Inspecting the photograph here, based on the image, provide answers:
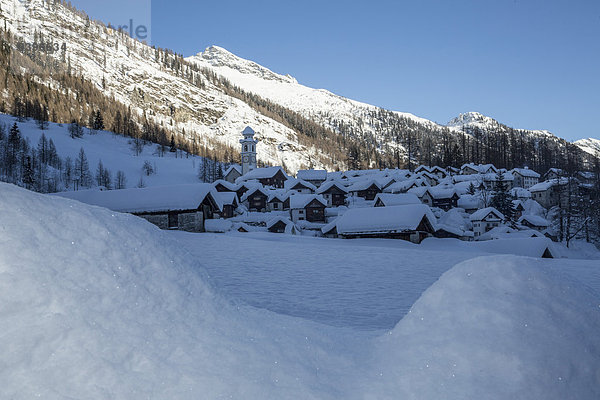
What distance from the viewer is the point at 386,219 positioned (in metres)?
30.2

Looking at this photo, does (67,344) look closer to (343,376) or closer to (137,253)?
(137,253)

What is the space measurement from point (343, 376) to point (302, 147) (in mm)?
172189

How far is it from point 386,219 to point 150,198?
20.1 metres

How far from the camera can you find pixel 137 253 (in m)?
4.75

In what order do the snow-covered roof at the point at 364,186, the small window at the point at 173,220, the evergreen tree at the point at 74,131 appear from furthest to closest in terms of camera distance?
the evergreen tree at the point at 74,131
the snow-covered roof at the point at 364,186
the small window at the point at 173,220

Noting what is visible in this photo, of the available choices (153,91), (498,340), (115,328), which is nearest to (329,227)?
(498,340)

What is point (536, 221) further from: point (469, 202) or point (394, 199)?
point (394, 199)

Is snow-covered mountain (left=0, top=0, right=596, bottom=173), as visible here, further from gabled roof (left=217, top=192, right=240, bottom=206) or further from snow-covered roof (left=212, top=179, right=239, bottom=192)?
gabled roof (left=217, top=192, right=240, bottom=206)

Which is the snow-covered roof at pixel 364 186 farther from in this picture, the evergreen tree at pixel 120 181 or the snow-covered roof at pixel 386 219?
the evergreen tree at pixel 120 181

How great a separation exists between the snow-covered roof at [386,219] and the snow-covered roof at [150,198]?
42.0ft

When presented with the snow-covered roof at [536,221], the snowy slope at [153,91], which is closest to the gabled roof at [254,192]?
the snow-covered roof at [536,221]

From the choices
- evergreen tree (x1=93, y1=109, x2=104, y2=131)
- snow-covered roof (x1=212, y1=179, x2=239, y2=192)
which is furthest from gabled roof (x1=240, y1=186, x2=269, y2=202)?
evergreen tree (x1=93, y1=109, x2=104, y2=131)

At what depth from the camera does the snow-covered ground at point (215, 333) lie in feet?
10.8

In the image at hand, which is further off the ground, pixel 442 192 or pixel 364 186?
pixel 364 186
